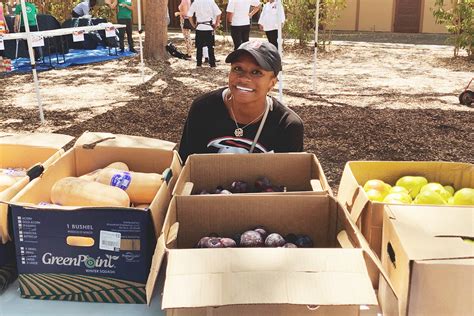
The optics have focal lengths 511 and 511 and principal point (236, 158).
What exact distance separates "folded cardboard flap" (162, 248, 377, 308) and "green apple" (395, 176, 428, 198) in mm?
727

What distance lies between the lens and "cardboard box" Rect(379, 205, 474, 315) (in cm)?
123

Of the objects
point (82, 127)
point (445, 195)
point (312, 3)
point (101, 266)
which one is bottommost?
point (82, 127)

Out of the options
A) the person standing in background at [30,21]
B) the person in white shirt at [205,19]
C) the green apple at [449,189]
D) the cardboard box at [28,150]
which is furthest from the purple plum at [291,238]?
the person standing in background at [30,21]

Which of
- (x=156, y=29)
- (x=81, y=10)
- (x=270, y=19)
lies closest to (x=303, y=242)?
(x=270, y=19)

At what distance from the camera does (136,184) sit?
6.25ft

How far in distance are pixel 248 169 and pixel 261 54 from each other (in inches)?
27.9

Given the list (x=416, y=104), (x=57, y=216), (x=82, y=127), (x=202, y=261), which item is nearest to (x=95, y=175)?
(x=57, y=216)

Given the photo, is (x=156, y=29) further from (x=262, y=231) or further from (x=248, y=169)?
(x=262, y=231)

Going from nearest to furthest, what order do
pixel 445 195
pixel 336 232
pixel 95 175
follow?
pixel 336 232 → pixel 445 195 → pixel 95 175

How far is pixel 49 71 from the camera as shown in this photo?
11.1 metres

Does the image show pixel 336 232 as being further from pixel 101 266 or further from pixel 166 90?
pixel 166 90

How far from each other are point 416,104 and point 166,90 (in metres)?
4.17

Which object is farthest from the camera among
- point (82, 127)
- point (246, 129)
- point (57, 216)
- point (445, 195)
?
point (82, 127)

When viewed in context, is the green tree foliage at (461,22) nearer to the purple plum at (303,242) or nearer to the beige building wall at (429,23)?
the beige building wall at (429,23)
